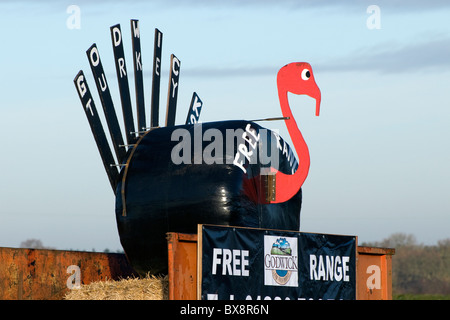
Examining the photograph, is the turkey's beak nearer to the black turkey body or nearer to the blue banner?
the black turkey body

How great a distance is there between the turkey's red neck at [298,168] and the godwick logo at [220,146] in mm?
474

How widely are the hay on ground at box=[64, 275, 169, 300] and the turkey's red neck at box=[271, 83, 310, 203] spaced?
2.76 meters

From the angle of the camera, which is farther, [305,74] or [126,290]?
[305,74]

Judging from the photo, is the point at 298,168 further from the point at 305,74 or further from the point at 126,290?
the point at 126,290

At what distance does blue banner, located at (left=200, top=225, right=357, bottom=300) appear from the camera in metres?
11.5

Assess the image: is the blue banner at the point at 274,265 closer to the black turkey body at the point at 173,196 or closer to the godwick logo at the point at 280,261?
the godwick logo at the point at 280,261

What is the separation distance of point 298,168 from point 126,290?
13.1ft

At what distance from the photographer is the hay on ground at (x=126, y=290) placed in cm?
1277

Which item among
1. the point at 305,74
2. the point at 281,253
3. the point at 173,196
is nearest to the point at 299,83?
the point at 305,74

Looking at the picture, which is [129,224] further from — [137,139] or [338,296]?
[338,296]

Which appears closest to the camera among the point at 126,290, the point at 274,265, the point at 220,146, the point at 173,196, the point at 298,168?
the point at 274,265

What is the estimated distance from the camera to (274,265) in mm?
12188

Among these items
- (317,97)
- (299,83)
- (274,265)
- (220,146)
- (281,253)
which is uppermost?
(299,83)

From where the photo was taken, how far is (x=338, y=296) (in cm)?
1329
